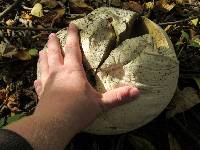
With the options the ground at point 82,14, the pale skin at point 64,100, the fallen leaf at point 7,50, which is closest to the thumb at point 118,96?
the pale skin at point 64,100

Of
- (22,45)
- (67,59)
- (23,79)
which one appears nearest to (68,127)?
(67,59)

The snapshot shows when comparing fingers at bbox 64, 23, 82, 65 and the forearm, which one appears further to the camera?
fingers at bbox 64, 23, 82, 65

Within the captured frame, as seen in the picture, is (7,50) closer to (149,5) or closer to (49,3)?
(49,3)

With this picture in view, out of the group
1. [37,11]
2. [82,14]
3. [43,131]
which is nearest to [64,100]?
[43,131]

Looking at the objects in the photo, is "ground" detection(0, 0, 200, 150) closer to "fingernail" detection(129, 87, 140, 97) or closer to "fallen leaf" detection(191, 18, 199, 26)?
"fallen leaf" detection(191, 18, 199, 26)

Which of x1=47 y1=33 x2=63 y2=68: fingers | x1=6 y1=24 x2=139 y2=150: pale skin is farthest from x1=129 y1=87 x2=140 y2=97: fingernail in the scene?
x1=47 y1=33 x2=63 y2=68: fingers
